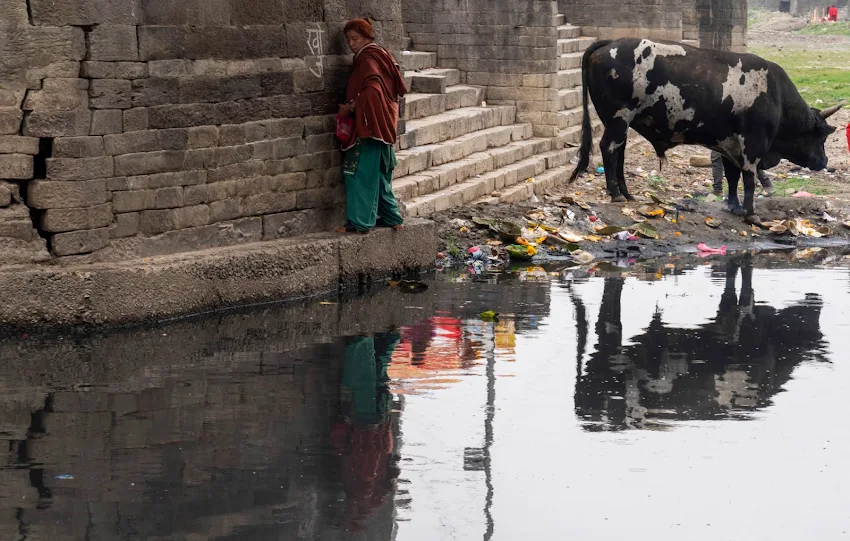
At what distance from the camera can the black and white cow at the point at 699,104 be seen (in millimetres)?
13078

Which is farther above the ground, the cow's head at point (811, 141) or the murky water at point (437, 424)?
the cow's head at point (811, 141)

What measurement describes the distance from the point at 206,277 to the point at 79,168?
43.6 inches

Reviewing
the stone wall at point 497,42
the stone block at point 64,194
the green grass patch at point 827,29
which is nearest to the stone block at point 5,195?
the stone block at point 64,194

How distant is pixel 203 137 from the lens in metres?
8.47

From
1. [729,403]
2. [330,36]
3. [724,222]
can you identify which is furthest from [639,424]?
[724,222]

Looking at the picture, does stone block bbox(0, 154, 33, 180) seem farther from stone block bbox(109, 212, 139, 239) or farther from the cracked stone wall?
stone block bbox(109, 212, 139, 239)

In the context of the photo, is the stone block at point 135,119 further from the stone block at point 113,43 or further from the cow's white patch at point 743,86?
the cow's white patch at point 743,86

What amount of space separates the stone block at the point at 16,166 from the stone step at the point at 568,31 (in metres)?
12.3

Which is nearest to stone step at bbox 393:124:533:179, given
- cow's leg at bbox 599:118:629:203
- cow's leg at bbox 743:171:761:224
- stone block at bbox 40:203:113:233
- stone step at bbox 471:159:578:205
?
stone step at bbox 471:159:578:205

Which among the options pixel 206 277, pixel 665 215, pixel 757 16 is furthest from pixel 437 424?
pixel 757 16

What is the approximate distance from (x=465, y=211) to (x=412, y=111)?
1669 millimetres

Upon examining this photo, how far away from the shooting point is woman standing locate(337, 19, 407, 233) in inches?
363

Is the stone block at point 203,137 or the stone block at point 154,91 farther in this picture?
the stone block at point 203,137

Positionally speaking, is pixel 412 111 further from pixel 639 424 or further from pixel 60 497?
pixel 60 497
